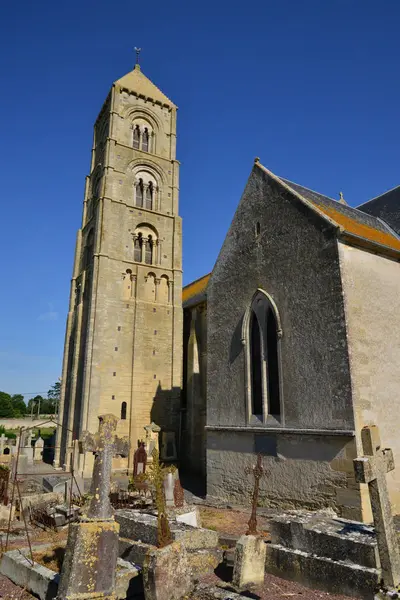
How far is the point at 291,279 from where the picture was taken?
1172cm

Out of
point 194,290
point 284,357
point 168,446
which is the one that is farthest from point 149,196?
point 284,357

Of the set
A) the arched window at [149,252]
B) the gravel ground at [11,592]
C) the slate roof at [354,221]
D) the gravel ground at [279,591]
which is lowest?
the gravel ground at [11,592]

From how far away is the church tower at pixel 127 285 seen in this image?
23109 millimetres

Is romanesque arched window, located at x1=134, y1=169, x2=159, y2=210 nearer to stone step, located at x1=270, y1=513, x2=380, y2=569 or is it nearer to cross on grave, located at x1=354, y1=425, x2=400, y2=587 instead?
stone step, located at x1=270, y1=513, x2=380, y2=569

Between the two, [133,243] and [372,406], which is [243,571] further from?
[133,243]

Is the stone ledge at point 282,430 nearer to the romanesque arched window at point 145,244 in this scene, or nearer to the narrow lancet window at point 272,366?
the narrow lancet window at point 272,366

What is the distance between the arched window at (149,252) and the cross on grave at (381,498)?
72.6ft

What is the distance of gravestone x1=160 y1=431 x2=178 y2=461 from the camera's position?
22812mm

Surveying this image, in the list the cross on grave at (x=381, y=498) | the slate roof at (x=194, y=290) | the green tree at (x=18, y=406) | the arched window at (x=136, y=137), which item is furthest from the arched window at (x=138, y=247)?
the green tree at (x=18, y=406)

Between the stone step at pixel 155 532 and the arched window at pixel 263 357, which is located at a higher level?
the arched window at pixel 263 357

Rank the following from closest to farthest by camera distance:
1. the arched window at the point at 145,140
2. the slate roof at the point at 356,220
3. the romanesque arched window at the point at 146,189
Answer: the slate roof at the point at 356,220 < the romanesque arched window at the point at 146,189 < the arched window at the point at 145,140

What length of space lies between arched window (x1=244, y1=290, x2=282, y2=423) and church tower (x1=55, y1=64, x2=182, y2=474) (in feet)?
40.7

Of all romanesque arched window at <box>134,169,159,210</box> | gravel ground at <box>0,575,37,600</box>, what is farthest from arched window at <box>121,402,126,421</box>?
gravel ground at <box>0,575,37,600</box>

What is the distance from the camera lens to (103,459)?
5.66 m
